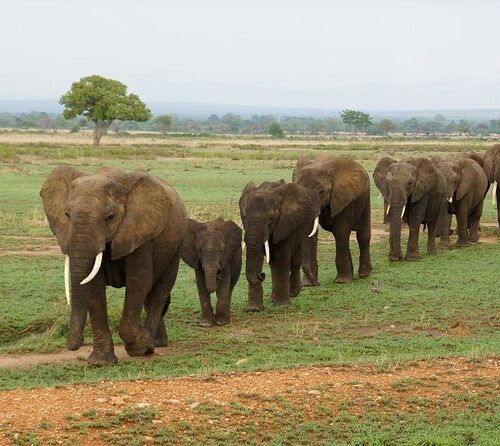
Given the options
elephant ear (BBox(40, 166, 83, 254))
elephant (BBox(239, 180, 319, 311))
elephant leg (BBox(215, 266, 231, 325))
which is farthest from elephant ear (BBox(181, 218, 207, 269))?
elephant ear (BBox(40, 166, 83, 254))

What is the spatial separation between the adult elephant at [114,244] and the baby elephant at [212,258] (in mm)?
1314

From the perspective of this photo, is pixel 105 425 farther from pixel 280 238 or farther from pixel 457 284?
pixel 457 284

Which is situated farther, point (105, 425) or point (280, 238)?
point (280, 238)

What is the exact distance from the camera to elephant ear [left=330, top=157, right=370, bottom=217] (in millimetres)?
17969

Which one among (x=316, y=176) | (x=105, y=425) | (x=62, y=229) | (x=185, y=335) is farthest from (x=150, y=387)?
(x=316, y=176)

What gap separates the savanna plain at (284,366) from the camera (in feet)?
27.3

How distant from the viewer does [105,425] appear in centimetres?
816

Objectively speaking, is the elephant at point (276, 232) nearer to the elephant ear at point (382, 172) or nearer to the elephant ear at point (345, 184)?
the elephant ear at point (345, 184)

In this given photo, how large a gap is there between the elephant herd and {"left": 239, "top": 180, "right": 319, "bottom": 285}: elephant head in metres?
0.02

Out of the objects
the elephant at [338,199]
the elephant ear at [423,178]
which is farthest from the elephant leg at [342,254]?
the elephant ear at [423,178]

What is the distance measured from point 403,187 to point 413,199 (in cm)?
57

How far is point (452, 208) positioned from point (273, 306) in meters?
9.56

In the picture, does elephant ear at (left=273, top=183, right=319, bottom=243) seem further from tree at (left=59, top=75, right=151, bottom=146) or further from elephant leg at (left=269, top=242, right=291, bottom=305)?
tree at (left=59, top=75, right=151, bottom=146)

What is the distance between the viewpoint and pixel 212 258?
45.0 ft
